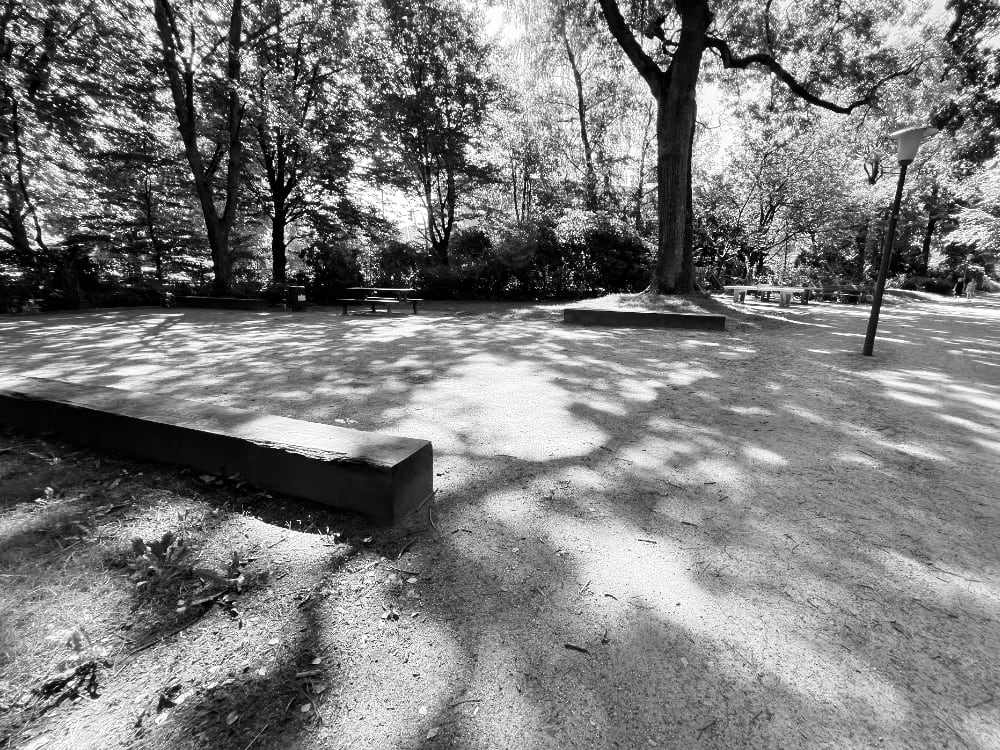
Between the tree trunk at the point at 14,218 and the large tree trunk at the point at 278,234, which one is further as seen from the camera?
the large tree trunk at the point at 278,234

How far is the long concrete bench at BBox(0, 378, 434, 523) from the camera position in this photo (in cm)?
196

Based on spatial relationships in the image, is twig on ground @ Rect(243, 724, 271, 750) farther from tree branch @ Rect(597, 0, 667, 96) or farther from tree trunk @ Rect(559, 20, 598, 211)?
tree trunk @ Rect(559, 20, 598, 211)

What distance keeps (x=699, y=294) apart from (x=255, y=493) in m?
10.7

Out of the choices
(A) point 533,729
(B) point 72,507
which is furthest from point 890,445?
(B) point 72,507

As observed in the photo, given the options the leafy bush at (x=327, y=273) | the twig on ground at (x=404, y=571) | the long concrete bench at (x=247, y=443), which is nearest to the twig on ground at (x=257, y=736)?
the twig on ground at (x=404, y=571)

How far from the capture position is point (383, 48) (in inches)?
647

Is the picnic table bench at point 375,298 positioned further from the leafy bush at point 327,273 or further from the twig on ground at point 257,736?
the twig on ground at point 257,736

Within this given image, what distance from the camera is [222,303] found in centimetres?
1301

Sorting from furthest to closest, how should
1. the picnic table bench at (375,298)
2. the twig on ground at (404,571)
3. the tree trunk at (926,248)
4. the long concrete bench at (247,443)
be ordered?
1. the tree trunk at (926,248)
2. the picnic table bench at (375,298)
3. the long concrete bench at (247,443)
4. the twig on ground at (404,571)

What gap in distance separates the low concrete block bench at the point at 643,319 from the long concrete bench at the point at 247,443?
7.25 meters

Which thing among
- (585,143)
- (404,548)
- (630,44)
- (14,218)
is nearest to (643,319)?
(630,44)

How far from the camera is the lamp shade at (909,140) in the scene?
528cm

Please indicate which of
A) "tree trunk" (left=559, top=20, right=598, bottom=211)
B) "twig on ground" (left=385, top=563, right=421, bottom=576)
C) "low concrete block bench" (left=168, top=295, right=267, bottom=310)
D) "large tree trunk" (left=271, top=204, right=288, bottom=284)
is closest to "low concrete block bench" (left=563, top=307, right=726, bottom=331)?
"twig on ground" (left=385, top=563, right=421, bottom=576)

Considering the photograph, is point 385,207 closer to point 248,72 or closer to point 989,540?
point 248,72
